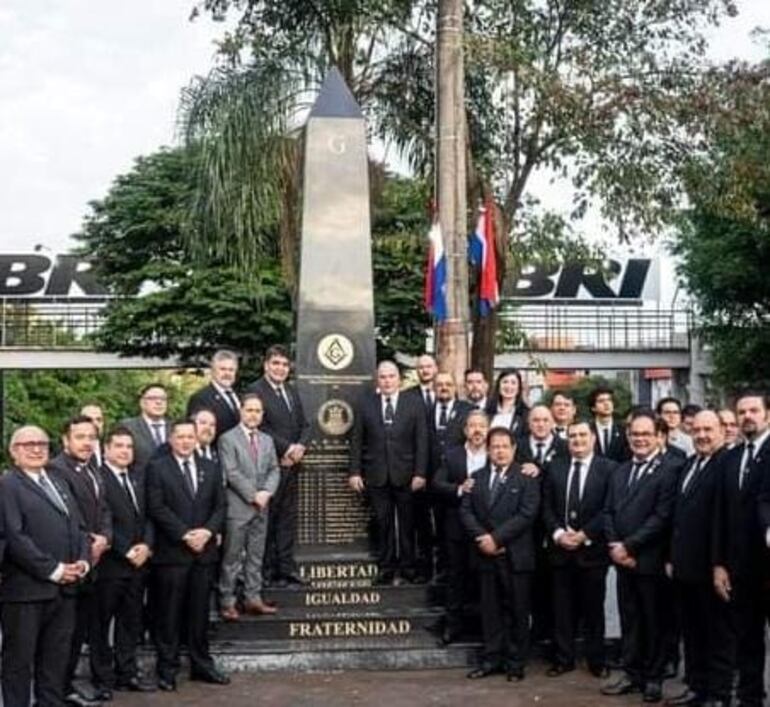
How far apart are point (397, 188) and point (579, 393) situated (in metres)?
20.9

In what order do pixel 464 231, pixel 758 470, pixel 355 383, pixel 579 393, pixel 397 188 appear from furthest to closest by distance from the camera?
1. pixel 579 393
2. pixel 397 188
3. pixel 464 231
4. pixel 355 383
5. pixel 758 470

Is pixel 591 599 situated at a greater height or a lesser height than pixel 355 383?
lesser

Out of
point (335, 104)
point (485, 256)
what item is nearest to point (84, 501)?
point (335, 104)

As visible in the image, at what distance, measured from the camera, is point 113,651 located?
746 cm

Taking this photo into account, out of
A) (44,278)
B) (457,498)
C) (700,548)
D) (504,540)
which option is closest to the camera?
(700,548)

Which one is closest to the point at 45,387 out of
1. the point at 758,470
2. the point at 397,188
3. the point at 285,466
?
the point at 397,188

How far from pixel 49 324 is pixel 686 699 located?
75.5ft

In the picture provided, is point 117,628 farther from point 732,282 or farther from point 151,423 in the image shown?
point 732,282

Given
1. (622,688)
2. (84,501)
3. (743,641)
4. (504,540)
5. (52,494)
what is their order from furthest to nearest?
(504,540)
(622,688)
(84,501)
(743,641)
(52,494)

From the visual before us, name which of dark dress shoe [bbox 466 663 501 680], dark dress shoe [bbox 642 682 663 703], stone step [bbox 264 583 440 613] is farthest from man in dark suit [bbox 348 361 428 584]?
dark dress shoe [bbox 642 682 663 703]

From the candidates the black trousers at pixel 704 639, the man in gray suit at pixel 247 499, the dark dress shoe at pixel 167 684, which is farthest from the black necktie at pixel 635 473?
the dark dress shoe at pixel 167 684

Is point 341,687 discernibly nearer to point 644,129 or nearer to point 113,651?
point 113,651

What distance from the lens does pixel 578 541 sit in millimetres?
7441

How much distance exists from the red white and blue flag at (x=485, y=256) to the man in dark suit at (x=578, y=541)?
12.1ft
